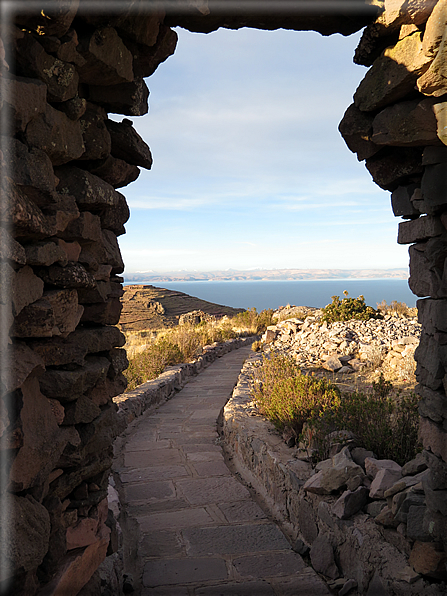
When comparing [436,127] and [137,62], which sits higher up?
[137,62]

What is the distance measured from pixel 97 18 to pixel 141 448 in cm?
481

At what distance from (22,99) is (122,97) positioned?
86 centimetres

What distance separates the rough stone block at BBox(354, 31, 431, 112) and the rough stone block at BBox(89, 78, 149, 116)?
4.65 feet

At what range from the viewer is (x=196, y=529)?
11.9 feet

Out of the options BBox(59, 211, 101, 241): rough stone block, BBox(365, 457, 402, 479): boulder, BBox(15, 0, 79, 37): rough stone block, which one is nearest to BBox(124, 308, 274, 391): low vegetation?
BBox(365, 457, 402, 479): boulder

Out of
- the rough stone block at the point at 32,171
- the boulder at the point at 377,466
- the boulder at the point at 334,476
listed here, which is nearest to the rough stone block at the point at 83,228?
the rough stone block at the point at 32,171

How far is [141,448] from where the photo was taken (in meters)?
5.54

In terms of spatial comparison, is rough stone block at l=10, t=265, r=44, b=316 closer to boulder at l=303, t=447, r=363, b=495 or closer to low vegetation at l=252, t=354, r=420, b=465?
boulder at l=303, t=447, r=363, b=495

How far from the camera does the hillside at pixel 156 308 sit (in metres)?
24.1

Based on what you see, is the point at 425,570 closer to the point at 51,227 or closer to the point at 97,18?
the point at 51,227

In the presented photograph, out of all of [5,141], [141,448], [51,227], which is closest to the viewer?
[5,141]

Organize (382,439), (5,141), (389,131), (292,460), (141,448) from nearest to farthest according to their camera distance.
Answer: (5,141) < (389,131) < (382,439) < (292,460) < (141,448)

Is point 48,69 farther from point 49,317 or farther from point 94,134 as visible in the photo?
point 49,317

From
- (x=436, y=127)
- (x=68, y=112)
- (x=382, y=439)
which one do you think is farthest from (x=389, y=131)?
(x=382, y=439)
